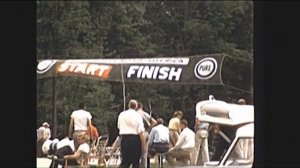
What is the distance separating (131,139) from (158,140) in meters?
0.53

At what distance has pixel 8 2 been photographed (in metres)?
0.86

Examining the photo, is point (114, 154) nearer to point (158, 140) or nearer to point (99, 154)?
point (99, 154)

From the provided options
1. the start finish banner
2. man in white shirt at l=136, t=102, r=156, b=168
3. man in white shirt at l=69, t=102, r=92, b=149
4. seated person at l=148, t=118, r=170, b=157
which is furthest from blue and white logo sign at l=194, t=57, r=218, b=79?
man in white shirt at l=69, t=102, r=92, b=149

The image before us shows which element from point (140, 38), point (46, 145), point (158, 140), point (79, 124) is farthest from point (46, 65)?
point (140, 38)

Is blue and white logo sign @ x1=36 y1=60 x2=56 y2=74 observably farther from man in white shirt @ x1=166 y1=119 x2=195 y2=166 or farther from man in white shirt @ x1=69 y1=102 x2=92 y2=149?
man in white shirt @ x1=166 y1=119 x2=195 y2=166

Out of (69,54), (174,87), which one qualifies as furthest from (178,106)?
(69,54)

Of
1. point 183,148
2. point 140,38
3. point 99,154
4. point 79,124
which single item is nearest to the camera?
point 99,154

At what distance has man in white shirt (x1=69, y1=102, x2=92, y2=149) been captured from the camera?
7305mm

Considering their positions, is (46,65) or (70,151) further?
(46,65)

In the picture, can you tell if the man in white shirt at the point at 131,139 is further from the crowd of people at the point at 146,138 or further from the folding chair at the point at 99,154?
the folding chair at the point at 99,154

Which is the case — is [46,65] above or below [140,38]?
below

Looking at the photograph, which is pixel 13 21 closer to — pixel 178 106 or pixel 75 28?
pixel 178 106

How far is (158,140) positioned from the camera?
7336 millimetres

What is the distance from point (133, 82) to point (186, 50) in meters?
1.58
